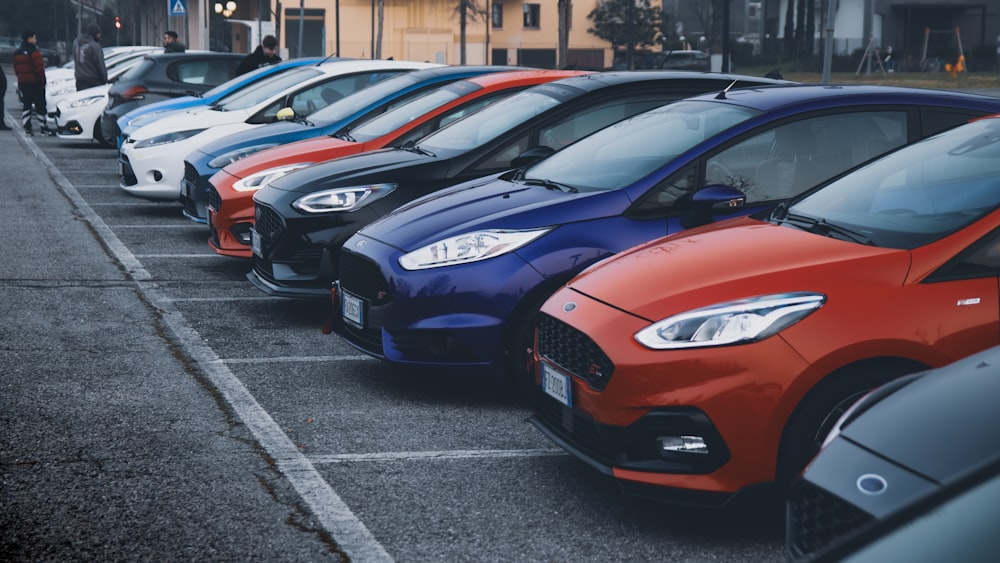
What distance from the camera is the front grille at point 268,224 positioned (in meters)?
7.74

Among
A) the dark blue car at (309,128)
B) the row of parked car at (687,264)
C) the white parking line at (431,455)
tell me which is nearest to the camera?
the row of parked car at (687,264)

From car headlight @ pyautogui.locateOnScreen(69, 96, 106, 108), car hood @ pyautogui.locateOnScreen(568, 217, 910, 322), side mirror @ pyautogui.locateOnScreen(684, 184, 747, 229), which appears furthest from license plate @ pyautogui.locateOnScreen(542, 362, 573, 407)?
car headlight @ pyautogui.locateOnScreen(69, 96, 106, 108)

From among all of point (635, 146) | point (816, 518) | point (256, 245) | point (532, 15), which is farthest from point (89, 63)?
point (532, 15)

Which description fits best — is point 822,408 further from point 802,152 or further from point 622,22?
point 622,22

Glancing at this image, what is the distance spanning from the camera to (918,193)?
15.9 feet

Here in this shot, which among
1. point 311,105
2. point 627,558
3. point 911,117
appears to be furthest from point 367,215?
point 311,105

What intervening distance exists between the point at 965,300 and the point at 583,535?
153 cm

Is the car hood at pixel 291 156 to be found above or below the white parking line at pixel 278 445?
above

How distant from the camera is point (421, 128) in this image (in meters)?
9.22

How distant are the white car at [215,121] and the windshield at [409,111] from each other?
8.76 feet

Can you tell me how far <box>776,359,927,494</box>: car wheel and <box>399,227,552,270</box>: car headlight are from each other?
1.99m

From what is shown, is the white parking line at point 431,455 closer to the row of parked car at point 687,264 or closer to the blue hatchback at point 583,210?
the row of parked car at point 687,264

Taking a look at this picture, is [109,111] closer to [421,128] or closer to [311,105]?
[311,105]

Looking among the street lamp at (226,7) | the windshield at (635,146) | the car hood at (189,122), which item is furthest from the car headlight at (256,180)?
the street lamp at (226,7)
